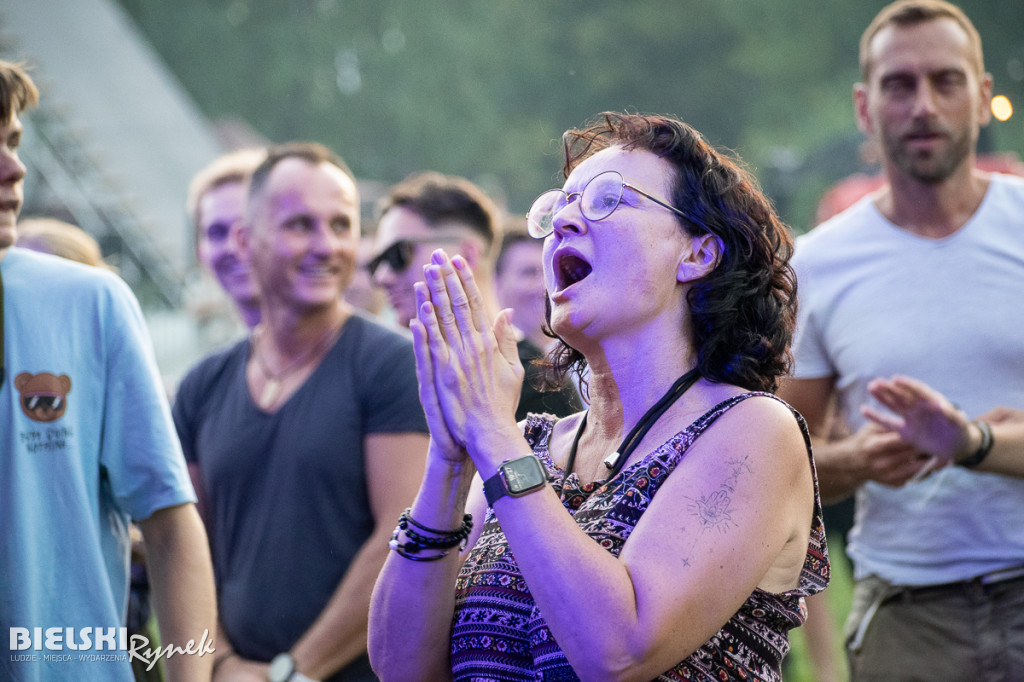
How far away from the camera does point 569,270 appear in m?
2.42

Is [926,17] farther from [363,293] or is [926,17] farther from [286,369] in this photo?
[363,293]

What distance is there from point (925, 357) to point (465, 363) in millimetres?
2089

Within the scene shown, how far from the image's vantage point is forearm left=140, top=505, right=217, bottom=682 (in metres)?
2.63

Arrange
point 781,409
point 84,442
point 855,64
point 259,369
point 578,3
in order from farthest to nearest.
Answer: point 578,3, point 855,64, point 259,369, point 84,442, point 781,409

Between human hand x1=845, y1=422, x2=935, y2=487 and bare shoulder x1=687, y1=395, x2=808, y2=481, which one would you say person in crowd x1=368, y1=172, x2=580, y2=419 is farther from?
bare shoulder x1=687, y1=395, x2=808, y2=481

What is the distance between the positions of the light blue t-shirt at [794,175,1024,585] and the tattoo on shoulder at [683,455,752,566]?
179 cm

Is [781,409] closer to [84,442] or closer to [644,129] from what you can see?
[644,129]

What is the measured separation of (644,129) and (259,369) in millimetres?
2105

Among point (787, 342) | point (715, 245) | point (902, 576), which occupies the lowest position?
point (902, 576)

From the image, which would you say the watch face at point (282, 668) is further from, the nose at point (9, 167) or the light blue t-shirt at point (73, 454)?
the nose at point (9, 167)

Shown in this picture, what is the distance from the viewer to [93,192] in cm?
1680

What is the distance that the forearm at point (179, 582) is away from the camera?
8.64 feet

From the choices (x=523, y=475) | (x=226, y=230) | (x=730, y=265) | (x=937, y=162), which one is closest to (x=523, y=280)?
(x=226, y=230)

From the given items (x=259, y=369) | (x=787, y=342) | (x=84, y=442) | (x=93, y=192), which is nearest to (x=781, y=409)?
(x=787, y=342)
